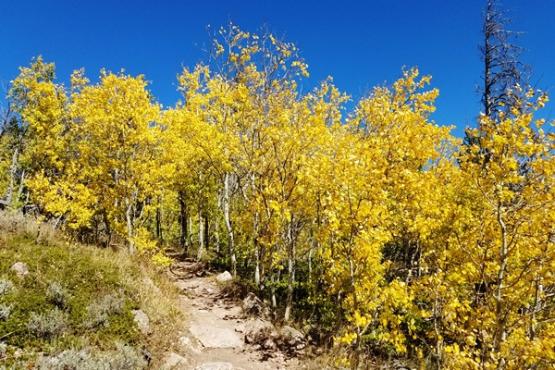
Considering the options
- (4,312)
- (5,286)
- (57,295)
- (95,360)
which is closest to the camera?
(95,360)

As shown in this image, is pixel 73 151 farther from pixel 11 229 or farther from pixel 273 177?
pixel 273 177

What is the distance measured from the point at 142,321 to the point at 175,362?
58.3 inches

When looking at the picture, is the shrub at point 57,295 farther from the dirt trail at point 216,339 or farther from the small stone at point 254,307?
the small stone at point 254,307

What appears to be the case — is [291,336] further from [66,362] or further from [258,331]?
[66,362]

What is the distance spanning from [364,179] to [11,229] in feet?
38.3

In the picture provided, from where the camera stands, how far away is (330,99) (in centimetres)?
1481

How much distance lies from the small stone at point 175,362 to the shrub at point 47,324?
240 cm

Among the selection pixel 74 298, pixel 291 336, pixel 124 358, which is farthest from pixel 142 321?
pixel 291 336

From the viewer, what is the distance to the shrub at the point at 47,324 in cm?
836

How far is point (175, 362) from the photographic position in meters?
9.30

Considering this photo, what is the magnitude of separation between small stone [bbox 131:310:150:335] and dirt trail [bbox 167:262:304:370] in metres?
1.02

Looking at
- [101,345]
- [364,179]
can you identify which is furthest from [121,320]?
[364,179]

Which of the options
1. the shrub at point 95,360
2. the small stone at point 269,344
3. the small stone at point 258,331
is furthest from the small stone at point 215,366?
the small stone at point 258,331

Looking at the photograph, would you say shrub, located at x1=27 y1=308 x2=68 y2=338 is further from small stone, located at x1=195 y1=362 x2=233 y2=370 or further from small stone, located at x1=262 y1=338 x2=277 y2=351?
small stone, located at x1=262 y1=338 x2=277 y2=351
